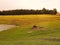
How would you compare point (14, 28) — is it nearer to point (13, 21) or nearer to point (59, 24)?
point (13, 21)

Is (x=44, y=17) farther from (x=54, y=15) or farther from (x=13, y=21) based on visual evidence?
(x=13, y=21)

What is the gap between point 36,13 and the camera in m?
20.5

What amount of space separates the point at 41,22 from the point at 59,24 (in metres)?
1.69

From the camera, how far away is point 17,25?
65.9ft

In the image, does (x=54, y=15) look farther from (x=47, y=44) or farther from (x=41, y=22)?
(x=47, y=44)

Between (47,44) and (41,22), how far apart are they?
28.4ft

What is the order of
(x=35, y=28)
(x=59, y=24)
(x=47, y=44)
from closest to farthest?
1. (x=47, y=44)
2. (x=35, y=28)
3. (x=59, y=24)

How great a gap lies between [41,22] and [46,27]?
61.8 inches

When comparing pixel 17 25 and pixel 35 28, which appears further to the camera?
pixel 17 25

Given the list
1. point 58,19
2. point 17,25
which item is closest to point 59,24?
point 58,19

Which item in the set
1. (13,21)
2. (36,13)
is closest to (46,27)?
(36,13)

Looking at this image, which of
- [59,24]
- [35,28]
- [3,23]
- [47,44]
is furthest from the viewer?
[3,23]

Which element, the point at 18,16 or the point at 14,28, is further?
the point at 18,16

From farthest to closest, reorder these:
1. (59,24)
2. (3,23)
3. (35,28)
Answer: (3,23), (59,24), (35,28)
